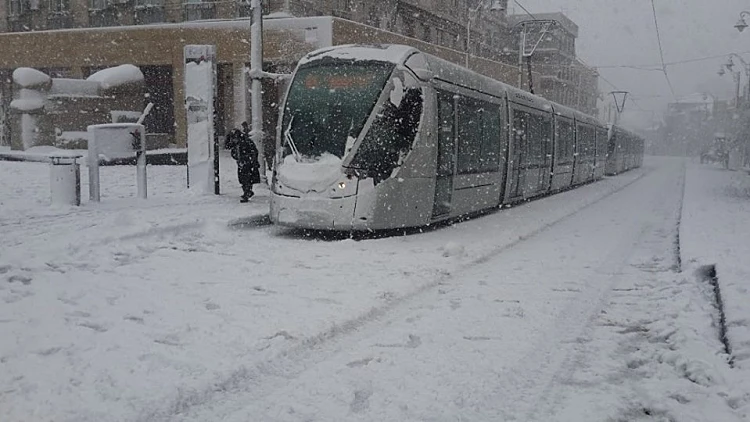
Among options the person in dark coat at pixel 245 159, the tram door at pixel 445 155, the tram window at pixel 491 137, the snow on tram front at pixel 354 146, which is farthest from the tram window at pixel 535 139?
the person in dark coat at pixel 245 159

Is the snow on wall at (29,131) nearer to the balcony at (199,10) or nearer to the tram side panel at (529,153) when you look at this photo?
the balcony at (199,10)

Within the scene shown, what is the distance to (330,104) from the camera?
1033 centimetres

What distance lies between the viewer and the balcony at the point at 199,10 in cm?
3075

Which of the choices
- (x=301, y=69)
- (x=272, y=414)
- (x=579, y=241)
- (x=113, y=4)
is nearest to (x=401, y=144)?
(x=301, y=69)

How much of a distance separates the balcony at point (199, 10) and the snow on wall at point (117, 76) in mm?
4248

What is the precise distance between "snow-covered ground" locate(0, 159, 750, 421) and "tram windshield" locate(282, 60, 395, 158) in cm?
153

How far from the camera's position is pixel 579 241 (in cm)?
1062

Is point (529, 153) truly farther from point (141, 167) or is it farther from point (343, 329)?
point (343, 329)

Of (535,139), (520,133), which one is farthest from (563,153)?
(520,133)

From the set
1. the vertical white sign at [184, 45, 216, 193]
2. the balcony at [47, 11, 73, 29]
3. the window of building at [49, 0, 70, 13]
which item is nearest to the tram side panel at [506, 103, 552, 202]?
the vertical white sign at [184, 45, 216, 193]

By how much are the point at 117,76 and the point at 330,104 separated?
67.1 feet

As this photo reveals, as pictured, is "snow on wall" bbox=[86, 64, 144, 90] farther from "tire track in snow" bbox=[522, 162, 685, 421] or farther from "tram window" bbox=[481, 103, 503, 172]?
"tire track in snow" bbox=[522, 162, 685, 421]

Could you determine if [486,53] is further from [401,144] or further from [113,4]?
[401,144]

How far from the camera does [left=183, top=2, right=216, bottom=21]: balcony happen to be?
30.8 metres
